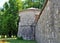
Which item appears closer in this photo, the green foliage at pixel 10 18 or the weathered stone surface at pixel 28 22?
the weathered stone surface at pixel 28 22

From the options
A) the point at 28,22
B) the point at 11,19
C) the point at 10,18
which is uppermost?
the point at 28,22

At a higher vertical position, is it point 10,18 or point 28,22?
point 28,22

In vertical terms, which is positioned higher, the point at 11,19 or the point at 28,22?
the point at 28,22

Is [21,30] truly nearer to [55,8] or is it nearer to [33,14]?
[33,14]

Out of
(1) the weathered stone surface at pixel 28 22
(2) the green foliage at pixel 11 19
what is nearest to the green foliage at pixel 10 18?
(2) the green foliage at pixel 11 19

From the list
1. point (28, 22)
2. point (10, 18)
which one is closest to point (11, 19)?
point (10, 18)

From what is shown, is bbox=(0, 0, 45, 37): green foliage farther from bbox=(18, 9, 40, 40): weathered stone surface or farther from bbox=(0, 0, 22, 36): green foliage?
bbox=(18, 9, 40, 40): weathered stone surface

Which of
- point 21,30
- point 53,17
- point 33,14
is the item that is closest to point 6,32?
point 21,30

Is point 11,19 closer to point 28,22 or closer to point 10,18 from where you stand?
point 10,18

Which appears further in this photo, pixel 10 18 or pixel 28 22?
pixel 10 18

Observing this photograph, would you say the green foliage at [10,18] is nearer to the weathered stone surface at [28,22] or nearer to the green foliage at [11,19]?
the green foliage at [11,19]

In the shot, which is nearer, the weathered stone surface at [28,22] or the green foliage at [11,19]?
the weathered stone surface at [28,22]

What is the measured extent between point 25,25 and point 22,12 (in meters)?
1.42

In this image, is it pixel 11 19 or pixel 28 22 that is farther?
pixel 11 19
